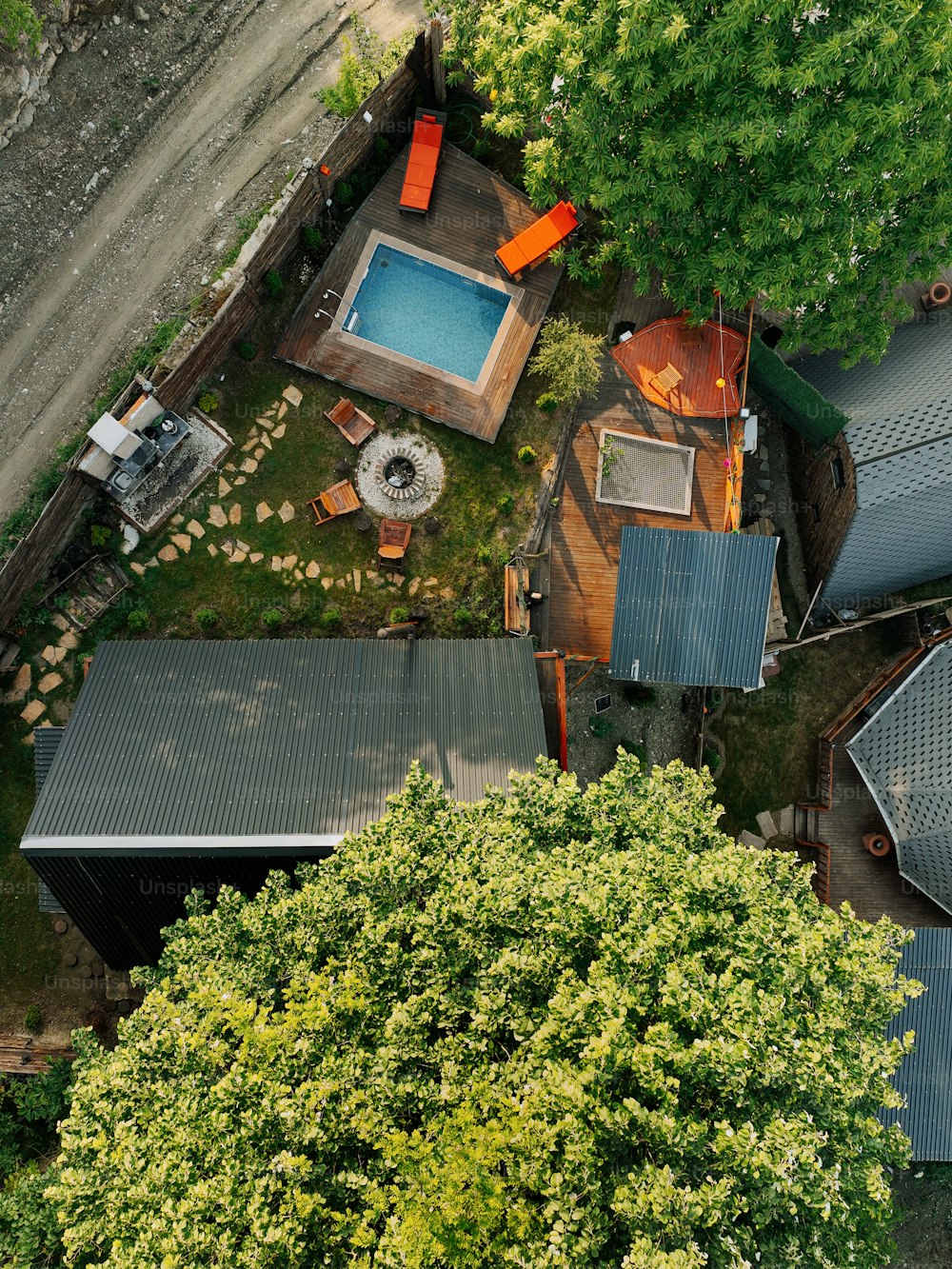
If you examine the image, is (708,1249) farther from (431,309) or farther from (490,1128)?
(431,309)

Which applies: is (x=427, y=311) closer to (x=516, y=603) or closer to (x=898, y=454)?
(x=516, y=603)

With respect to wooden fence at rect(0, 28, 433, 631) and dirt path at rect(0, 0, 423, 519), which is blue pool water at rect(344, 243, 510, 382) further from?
dirt path at rect(0, 0, 423, 519)

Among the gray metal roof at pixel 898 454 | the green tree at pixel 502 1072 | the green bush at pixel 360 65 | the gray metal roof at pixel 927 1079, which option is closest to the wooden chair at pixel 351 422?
the green bush at pixel 360 65

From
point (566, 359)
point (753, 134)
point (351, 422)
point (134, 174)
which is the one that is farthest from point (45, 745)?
point (753, 134)

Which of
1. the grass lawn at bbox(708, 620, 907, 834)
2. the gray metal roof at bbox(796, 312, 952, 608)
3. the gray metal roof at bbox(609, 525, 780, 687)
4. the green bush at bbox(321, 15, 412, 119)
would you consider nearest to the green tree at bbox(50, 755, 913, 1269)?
the gray metal roof at bbox(609, 525, 780, 687)

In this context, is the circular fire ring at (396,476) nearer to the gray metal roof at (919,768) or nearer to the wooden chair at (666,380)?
the wooden chair at (666,380)

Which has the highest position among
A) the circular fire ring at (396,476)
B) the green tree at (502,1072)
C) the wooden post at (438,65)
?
the wooden post at (438,65)

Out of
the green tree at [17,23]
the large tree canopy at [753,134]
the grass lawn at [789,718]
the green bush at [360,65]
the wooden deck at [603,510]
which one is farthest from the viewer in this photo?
the grass lawn at [789,718]

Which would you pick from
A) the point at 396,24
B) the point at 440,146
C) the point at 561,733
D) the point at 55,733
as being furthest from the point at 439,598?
the point at 396,24
